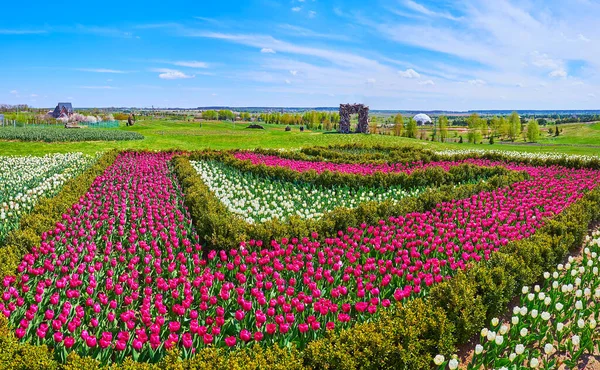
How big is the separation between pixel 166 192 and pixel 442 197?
8127mm

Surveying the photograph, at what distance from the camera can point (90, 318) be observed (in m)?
5.84

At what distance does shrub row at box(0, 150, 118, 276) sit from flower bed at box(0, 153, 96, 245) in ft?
1.85

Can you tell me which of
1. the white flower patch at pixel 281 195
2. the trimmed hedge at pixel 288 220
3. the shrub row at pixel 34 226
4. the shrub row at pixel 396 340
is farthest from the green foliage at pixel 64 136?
the shrub row at pixel 396 340

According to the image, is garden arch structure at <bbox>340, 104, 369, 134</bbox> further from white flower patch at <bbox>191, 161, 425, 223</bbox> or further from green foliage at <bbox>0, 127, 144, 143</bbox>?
white flower patch at <bbox>191, 161, 425, 223</bbox>

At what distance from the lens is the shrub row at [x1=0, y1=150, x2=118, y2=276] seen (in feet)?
23.3

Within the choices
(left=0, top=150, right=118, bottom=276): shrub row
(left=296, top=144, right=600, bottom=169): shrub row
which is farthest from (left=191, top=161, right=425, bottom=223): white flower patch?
(left=296, top=144, right=600, bottom=169): shrub row

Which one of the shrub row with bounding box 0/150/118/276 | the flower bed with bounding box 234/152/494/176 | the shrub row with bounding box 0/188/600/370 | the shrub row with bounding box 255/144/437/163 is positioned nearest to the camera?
the shrub row with bounding box 0/188/600/370

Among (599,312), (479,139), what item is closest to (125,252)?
(599,312)

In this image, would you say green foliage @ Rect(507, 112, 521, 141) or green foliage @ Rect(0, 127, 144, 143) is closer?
green foliage @ Rect(0, 127, 144, 143)

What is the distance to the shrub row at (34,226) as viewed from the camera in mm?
7090

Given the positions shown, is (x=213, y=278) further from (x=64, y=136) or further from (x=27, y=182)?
(x=64, y=136)

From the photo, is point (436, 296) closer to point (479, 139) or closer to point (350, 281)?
point (350, 281)

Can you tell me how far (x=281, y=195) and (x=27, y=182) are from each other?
348 inches

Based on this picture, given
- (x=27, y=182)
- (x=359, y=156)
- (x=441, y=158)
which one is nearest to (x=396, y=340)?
(x=27, y=182)
